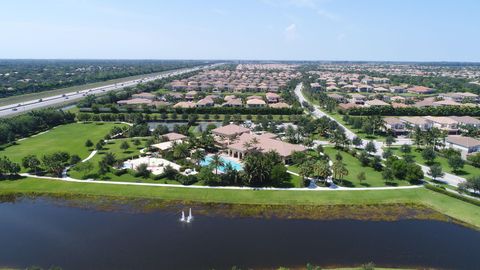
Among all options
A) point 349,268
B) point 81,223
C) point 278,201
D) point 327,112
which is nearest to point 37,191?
point 81,223

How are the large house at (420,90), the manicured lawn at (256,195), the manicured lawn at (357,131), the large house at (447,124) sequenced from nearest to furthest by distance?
the manicured lawn at (256,195)
the manicured lawn at (357,131)
the large house at (447,124)
the large house at (420,90)

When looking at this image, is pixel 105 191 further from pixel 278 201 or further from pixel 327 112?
pixel 327 112

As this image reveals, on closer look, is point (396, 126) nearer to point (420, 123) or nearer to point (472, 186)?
point (420, 123)

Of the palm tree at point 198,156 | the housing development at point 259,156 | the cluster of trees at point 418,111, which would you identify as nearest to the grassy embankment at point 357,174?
the housing development at point 259,156

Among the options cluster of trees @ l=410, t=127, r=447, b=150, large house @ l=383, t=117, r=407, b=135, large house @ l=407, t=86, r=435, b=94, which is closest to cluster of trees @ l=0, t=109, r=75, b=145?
cluster of trees @ l=410, t=127, r=447, b=150

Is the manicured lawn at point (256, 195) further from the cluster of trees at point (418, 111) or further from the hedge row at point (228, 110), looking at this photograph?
the cluster of trees at point (418, 111)

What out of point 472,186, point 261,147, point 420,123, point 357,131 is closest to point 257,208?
point 261,147
